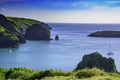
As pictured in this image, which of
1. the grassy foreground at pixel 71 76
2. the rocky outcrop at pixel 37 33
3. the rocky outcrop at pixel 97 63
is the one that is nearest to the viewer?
the grassy foreground at pixel 71 76

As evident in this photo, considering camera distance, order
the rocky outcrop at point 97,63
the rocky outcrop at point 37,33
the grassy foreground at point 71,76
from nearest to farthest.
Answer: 1. the grassy foreground at point 71,76
2. the rocky outcrop at point 97,63
3. the rocky outcrop at point 37,33

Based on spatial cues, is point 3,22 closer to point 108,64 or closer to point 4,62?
point 4,62

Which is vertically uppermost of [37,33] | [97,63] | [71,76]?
[71,76]

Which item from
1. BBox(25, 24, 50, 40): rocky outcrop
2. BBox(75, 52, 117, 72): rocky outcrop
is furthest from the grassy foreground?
BBox(25, 24, 50, 40): rocky outcrop

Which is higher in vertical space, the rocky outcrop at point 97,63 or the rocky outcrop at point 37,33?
the rocky outcrop at point 97,63

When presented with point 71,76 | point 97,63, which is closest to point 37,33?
point 97,63

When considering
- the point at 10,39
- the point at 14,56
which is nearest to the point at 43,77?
the point at 14,56

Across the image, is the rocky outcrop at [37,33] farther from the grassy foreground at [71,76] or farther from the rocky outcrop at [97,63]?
the grassy foreground at [71,76]

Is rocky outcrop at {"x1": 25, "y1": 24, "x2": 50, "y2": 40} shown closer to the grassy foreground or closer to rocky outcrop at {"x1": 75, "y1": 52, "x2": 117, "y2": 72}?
rocky outcrop at {"x1": 75, "y1": 52, "x2": 117, "y2": 72}

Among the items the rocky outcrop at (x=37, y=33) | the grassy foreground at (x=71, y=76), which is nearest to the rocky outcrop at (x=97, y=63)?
the grassy foreground at (x=71, y=76)

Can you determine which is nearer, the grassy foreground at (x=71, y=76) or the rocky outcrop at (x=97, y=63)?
the grassy foreground at (x=71, y=76)

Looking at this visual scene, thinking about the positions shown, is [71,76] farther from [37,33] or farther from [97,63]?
[37,33]

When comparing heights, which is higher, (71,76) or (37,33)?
(71,76)

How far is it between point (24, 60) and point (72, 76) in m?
83.2
